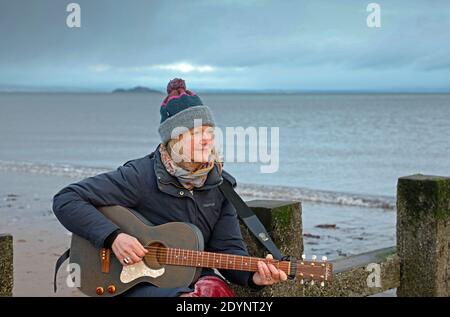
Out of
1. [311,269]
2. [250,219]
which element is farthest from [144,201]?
[311,269]

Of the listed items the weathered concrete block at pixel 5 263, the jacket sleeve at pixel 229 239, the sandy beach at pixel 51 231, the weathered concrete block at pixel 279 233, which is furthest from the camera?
the sandy beach at pixel 51 231

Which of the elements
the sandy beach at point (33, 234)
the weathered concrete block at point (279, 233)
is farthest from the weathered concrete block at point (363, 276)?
the sandy beach at point (33, 234)

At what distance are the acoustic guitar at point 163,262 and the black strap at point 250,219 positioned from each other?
182 mm

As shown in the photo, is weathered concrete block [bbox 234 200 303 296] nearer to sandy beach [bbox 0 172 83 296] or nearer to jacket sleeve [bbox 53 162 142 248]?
jacket sleeve [bbox 53 162 142 248]

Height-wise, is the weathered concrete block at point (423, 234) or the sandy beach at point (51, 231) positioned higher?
the weathered concrete block at point (423, 234)

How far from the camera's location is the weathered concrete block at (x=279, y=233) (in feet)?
14.8

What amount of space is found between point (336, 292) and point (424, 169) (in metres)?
26.1

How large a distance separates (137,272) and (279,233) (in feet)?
3.45

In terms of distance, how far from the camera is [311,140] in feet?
153

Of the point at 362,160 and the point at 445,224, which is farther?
the point at 362,160

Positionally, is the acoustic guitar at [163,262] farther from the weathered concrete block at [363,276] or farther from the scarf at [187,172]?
the weathered concrete block at [363,276]

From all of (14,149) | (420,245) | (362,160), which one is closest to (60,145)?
(14,149)
